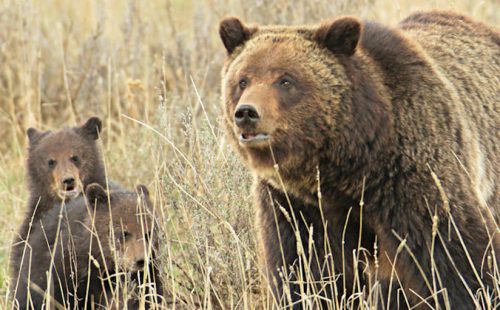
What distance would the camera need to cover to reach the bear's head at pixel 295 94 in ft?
15.7

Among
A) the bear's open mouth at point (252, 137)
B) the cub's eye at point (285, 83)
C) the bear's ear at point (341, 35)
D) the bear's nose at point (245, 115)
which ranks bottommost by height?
the bear's open mouth at point (252, 137)

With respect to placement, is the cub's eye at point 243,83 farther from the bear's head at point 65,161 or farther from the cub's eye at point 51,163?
the cub's eye at point 51,163

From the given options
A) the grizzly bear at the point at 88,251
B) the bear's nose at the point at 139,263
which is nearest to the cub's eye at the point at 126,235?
the grizzly bear at the point at 88,251

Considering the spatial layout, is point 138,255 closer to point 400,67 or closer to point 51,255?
point 51,255

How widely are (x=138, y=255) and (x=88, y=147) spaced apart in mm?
1527

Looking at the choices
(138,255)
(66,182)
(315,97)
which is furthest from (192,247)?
(315,97)

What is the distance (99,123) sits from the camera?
704 cm

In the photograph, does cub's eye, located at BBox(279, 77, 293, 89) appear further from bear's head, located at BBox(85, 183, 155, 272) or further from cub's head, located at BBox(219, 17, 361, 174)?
bear's head, located at BBox(85, 183, 155, 272)

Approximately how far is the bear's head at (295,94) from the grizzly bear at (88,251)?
1076 millimetres

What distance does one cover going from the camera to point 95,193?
19.4 ft

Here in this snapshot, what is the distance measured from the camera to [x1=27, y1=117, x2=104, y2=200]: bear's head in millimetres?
6641

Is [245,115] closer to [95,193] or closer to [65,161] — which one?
[95,193]

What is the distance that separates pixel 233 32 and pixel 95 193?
4.61 feet

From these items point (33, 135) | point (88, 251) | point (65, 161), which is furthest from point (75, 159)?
point (88, 251)
